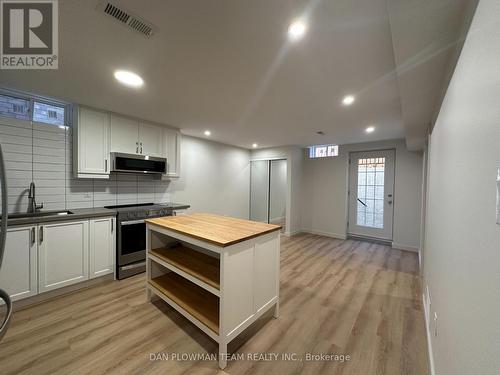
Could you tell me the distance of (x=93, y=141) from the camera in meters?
2.75

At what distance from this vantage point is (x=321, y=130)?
3.62 metres

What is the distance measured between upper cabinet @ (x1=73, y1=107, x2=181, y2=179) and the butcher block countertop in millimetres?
1346

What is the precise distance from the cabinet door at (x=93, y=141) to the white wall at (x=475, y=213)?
357cm

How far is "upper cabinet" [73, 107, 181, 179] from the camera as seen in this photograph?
2650mm

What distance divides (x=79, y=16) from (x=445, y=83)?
2.43 metres

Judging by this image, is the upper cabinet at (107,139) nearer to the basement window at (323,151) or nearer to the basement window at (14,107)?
the basement window at (14,107)

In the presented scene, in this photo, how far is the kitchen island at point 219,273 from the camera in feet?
4.91

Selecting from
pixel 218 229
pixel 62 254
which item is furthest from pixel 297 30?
pixel 62 254

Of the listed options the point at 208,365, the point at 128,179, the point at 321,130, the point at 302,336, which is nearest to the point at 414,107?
the point at 321,130

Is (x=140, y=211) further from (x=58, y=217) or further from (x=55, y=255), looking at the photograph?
(x=55, y=255)

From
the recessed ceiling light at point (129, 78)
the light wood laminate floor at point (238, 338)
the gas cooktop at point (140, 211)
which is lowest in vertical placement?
the light wood laminate floor at point (238, 338)

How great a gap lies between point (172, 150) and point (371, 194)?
436cm

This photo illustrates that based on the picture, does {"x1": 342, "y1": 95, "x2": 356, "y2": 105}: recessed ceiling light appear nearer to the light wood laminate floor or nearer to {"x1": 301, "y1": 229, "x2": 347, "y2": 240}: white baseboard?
the light wood laminate floor

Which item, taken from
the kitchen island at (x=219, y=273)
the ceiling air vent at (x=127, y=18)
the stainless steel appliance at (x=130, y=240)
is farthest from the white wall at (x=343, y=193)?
the ceiling air vent at (x=127, y=18)
